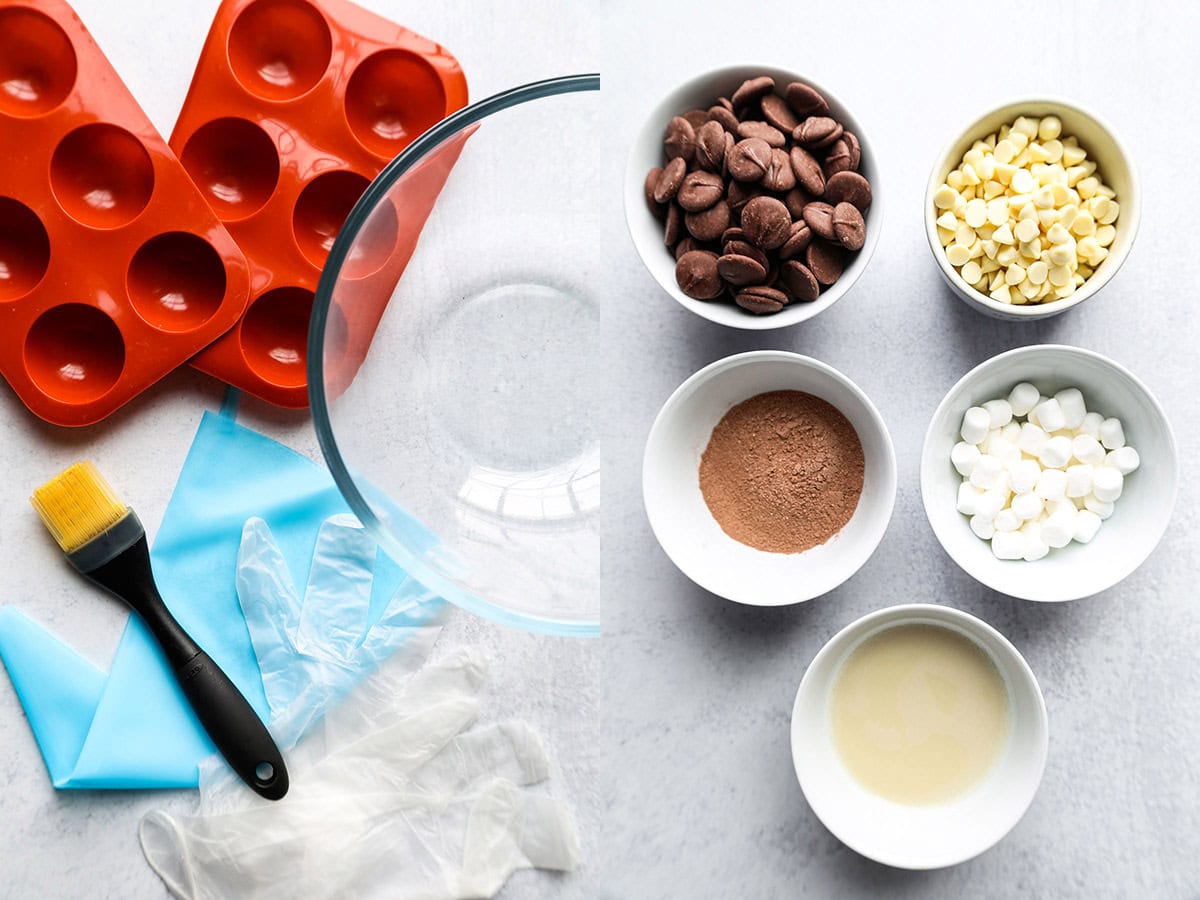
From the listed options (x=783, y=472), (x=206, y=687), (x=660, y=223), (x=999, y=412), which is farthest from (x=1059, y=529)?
(x=206, y=687)

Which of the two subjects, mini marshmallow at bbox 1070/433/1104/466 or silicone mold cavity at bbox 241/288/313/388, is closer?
mini marshmallow at bbox 1070/433/1104/466

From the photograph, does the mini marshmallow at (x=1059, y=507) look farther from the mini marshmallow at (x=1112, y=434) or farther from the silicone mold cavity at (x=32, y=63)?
the silicone mold cavity at (x=32, y=63)

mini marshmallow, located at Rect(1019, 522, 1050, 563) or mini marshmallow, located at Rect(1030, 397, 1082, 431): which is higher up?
mini marshmallow, located at Rect(1030, 397, 1082, 431)

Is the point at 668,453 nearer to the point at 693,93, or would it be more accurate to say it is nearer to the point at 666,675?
the point at 666,675

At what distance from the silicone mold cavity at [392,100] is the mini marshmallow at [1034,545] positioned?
2.51ft

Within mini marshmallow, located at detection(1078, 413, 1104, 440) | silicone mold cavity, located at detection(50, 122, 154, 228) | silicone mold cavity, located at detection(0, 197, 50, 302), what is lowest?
mini marshmallow, located at detection(1078, 413, 1104, 440)

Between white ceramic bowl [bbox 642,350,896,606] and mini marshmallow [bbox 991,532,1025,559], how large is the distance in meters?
0.12

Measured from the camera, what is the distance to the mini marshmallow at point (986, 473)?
2.88 feet

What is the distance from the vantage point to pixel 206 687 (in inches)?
36.9

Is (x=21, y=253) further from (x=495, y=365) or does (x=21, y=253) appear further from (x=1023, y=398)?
(x=1023, y=398)

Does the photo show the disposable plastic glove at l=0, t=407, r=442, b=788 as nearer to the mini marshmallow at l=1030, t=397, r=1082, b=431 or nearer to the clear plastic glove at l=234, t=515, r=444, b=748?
the clear plastic glove at l=234, t=515, r=444, b=748

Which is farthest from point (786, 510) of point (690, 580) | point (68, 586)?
point (68, 586)

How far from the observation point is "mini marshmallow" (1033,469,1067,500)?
883 mm

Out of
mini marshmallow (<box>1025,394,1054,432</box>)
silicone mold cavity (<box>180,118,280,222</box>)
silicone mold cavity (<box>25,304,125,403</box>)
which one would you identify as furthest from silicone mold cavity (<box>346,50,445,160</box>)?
mini marshmallow (<box>1025,394,1054,432</box>)
